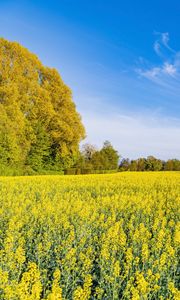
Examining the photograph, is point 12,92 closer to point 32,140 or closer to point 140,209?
point 32,140

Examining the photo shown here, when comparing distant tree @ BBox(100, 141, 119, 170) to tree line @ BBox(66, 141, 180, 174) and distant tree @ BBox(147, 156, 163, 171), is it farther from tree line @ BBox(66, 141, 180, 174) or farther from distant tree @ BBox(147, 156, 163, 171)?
distant tree @ BBox(147, 156, 163, 171)

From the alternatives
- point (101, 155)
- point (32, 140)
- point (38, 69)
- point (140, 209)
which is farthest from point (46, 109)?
point (140, 209)

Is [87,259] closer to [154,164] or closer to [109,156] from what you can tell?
[109,156]

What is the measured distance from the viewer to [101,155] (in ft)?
164

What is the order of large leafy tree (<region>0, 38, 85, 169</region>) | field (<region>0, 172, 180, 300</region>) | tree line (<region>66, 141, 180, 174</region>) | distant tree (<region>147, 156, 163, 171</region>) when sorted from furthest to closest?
distant tree (<region>147, 156, 163, 171</region>), tree line (<region>66, 141, 180, 174</region>), large leafy tree (<region>0, 38, 85, 169</region>), field (<region>0, 172, 180, 300</region>)

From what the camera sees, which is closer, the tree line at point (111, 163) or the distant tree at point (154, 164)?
the tree line at point (111, 163)

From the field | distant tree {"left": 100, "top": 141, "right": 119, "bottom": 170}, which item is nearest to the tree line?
distant tree {"left": 100, "top": 141, "right": 119, "bottom": 170}

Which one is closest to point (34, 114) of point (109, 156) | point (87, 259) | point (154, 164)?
point (109, 156)

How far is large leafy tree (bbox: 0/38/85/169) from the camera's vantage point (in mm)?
31719

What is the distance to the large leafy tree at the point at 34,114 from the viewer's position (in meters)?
31.7

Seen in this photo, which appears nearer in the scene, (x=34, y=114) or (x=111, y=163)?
(x=34, y=114)

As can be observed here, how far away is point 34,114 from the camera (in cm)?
3516

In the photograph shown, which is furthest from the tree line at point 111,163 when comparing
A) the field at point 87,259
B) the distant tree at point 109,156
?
the field at point 87,259

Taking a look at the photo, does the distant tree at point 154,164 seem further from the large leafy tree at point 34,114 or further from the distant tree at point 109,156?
the large leafy tree at point 34,114
